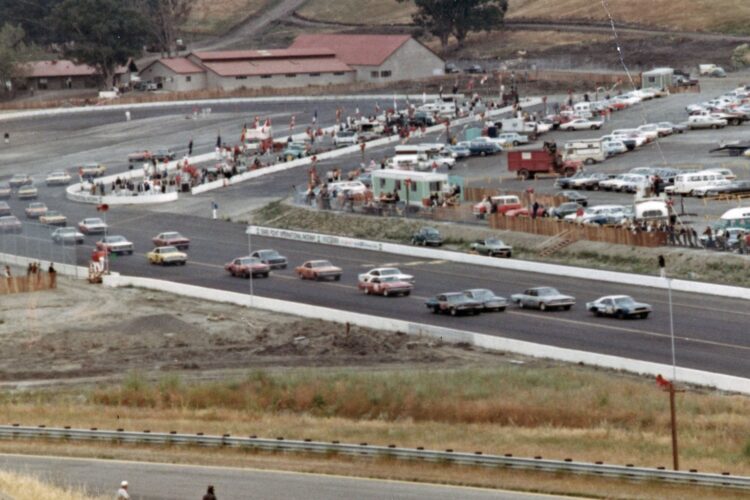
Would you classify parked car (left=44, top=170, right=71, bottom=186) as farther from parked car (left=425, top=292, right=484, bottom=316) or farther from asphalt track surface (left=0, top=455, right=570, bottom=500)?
asphalt track surface (left=0, top=455, right=570, bottom=500)

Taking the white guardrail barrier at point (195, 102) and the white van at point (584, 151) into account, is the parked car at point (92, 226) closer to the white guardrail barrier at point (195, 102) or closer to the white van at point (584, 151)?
the white van at point (584, 151)

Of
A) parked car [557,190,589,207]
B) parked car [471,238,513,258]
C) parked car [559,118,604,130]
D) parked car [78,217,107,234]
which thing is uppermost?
parked car [559,118,604,130]

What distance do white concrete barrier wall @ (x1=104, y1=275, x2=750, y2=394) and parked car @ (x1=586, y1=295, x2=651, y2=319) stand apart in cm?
492

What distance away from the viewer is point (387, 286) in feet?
221

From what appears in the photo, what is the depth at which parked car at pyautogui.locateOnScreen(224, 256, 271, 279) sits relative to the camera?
73.2 metres

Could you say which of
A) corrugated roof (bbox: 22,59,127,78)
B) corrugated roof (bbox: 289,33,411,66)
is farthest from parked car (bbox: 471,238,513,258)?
corrugated roof (bbox: 22,59,127,78)

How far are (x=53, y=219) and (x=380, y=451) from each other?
5650cm

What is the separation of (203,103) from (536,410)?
10707 cm

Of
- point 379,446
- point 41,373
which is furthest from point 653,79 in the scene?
point 379,446

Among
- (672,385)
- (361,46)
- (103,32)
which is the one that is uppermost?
(103,32)

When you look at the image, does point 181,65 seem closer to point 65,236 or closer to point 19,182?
point 19,182

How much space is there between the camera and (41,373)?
57000mm

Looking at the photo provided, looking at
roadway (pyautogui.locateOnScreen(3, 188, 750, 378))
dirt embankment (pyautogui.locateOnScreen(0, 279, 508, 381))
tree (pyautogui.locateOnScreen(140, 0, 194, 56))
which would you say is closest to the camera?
roadway (pyautogui.locateOnScreen(3, 188, 750, 378))

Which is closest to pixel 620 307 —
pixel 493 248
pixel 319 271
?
pixel 493 248
